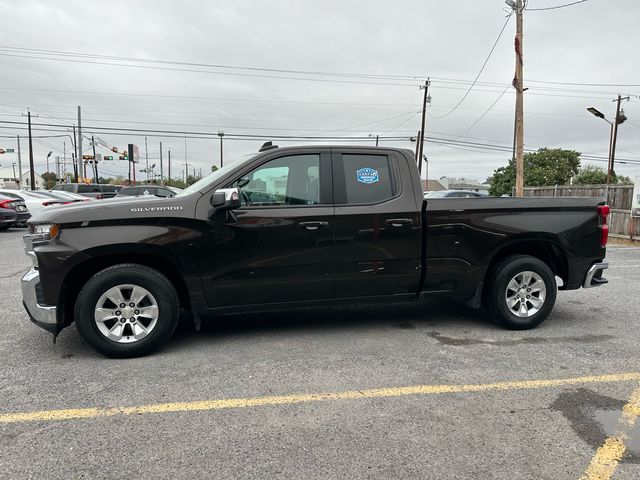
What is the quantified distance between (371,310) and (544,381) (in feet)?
7.81

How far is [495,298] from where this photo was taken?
197 inches

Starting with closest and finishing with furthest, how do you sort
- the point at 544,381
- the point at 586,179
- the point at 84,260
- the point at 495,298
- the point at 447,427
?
the point at 447,427 → the point at 544,381 → the point at 84,260 → the point at 495,298 → the point at 586,179

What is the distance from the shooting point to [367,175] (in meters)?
4.70

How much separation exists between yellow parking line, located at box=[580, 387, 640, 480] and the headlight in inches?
163

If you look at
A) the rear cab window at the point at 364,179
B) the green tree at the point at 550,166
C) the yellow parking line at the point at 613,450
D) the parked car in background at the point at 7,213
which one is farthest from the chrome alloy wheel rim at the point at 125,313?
the green tree at the point at 550,166

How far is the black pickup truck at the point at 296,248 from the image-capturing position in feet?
13.3

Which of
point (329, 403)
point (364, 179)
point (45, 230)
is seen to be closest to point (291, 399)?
point (329, 403)

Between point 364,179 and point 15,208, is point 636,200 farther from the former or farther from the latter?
point 15,208

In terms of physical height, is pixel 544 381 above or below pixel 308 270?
below

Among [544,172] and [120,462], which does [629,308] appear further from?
[544,172]

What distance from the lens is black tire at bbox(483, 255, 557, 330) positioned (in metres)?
5.02

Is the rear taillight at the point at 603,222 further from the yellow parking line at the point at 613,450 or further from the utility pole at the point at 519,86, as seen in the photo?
the utility pole at the point at 519,86

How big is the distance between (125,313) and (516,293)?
12.8 ft

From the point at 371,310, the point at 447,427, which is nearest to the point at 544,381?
the point at 447,427
